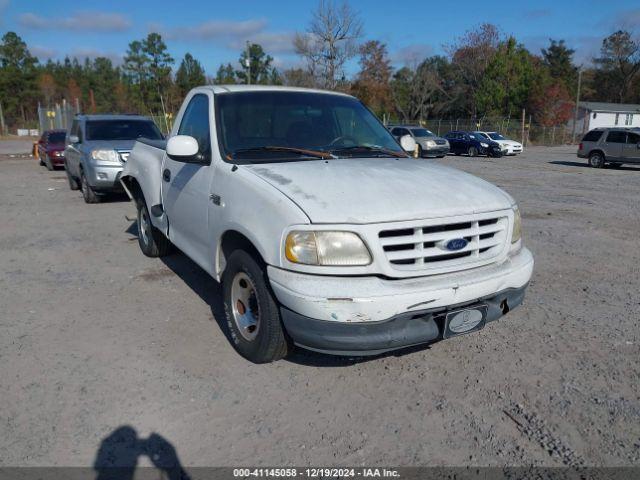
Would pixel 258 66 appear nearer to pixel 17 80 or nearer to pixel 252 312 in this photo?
pixel 17 80

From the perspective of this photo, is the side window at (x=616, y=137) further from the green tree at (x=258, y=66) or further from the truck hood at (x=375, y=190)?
the green tree at (x=258, y=66)

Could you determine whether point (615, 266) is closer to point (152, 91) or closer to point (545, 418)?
point (545, 418)

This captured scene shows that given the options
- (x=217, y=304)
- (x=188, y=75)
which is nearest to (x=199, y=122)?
(x=217, y=304)

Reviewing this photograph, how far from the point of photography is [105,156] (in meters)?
10.2

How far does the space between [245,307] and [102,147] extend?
7.95 m

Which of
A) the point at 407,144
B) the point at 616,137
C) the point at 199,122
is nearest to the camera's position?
the point at 199,122

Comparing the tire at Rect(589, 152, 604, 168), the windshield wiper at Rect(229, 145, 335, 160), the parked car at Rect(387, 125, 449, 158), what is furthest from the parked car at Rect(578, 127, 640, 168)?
the windshield wiper at Rect(229, 145, 335, 160)

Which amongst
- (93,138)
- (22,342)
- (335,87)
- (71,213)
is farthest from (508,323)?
(335,87)

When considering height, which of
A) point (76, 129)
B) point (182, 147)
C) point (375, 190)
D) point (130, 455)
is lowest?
point (130, 455)

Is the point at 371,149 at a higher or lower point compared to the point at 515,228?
higher

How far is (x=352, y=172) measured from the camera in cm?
365

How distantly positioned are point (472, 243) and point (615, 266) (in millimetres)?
4013

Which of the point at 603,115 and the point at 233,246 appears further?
the point at 603,115

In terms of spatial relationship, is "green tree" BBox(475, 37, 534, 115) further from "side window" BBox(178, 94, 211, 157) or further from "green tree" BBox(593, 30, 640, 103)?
"side window" BBox(178, 94, 211, 157)
